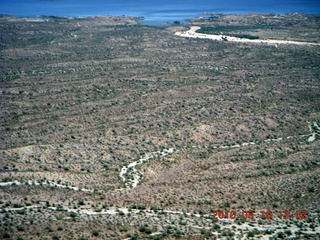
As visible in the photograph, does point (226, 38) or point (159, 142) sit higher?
point (226, 38)

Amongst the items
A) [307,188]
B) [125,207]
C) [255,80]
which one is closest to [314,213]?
[307,188]
